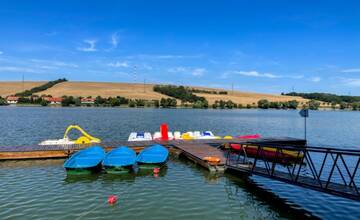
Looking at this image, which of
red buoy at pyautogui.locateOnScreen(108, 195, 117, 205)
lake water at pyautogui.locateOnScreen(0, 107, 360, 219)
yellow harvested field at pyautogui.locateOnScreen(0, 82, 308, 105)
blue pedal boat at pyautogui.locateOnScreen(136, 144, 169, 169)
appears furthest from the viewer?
yellow harvested field at pyautogui.locateOnScreen(0, 82, 308, 105)

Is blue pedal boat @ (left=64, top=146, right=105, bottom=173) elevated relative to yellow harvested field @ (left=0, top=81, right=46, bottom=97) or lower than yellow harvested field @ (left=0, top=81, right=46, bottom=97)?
lower

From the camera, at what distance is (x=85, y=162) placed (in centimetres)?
2073

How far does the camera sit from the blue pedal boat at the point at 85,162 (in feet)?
65.4

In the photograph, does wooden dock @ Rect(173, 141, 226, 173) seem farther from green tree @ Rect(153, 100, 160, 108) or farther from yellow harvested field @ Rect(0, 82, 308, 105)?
yellow harvested field @ Rect(0, 82, 308, 105)

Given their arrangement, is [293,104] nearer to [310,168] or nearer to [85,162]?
[85,162]

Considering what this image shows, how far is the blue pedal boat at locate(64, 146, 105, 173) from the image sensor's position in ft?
65.4

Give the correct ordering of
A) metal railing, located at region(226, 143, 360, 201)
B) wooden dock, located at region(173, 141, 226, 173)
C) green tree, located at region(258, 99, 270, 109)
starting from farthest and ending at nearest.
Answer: green tree, located at region(258, 99, 270, 109) → wooden dock, located at region(173, 141, 226, 173) → metal railing, located at region(226, 143, 360, 201)

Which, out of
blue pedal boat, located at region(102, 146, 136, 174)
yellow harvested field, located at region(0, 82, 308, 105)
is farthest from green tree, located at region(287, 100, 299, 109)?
blue pedal boat, located at region(102, 146, 136, 174)

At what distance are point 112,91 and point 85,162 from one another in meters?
156

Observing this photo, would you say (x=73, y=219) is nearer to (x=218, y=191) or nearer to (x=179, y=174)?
(x=218, y=191)

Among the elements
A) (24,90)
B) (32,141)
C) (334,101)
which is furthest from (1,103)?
(334,101)

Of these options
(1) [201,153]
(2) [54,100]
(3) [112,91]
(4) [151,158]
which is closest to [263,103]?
(3) [112,91]

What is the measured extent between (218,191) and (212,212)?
328 centimetres

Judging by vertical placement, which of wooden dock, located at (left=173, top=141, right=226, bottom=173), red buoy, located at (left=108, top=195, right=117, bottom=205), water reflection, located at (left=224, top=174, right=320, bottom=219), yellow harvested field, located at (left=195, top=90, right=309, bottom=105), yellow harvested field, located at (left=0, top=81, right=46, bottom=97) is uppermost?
yellow harvested field, located at (left=0, top=81, right=46, bottom=97)
